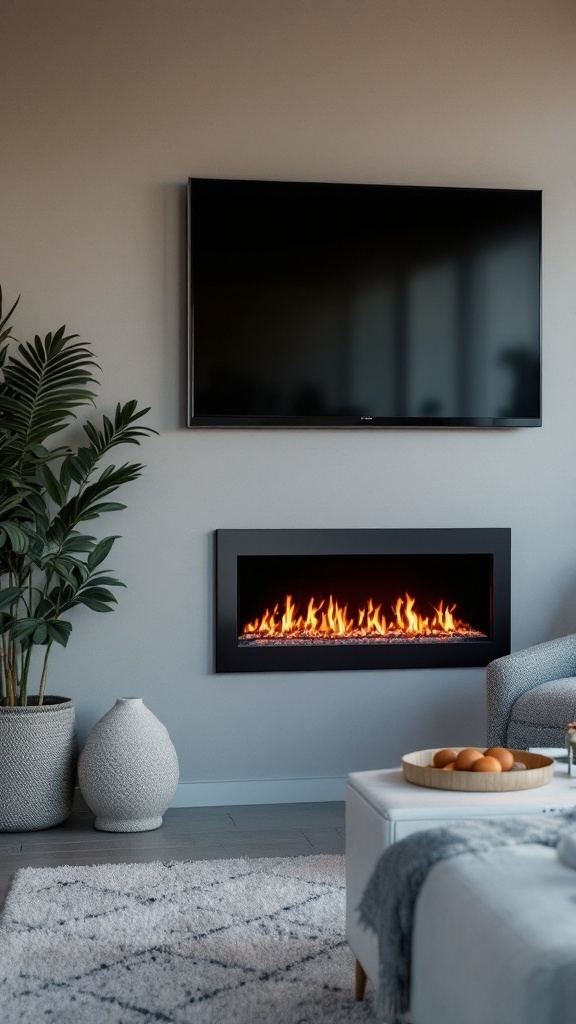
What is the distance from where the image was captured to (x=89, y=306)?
423cm

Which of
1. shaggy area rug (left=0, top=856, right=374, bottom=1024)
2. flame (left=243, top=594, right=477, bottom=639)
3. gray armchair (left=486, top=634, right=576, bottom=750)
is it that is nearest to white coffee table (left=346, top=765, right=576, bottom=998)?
shaggy area rug (left=0, top=856, right=374, bottom=1024)

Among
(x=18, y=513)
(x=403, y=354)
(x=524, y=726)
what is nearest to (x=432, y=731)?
(x=524, y=726)

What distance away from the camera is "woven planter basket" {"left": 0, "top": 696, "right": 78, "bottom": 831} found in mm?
3869

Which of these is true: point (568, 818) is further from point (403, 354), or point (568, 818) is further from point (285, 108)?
point (285, 108)

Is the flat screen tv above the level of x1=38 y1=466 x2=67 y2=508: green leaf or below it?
above

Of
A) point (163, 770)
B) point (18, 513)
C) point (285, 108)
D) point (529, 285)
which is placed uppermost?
point (285, 108)

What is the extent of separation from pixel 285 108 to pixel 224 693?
7.30 ft

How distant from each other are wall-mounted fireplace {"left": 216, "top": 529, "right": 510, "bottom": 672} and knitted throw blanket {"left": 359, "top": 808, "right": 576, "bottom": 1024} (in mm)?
2223

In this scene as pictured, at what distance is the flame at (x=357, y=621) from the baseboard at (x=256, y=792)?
1.84 feet

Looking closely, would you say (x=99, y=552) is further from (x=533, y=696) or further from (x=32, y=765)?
(x=533, y=696)

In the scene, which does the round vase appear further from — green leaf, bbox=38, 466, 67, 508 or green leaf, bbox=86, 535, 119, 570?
green leaf, bbox=38, 466, 67, 508

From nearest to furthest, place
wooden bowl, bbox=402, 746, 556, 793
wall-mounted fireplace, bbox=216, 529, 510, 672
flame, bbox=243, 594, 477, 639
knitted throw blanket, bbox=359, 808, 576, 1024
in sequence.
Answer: knitted throw blanket, bbox=359, 808, 576, 1024, wooden bowl, bbox=402, 746, 556, 793, wall-mounted fireplace, bbox=216, 529, 510, 672, flame, bbox=243, 594, 477, 639

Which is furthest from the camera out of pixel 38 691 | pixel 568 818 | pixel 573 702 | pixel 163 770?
pixel 38 691

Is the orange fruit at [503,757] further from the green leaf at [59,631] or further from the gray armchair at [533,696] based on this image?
the green leaf at [59,631]
